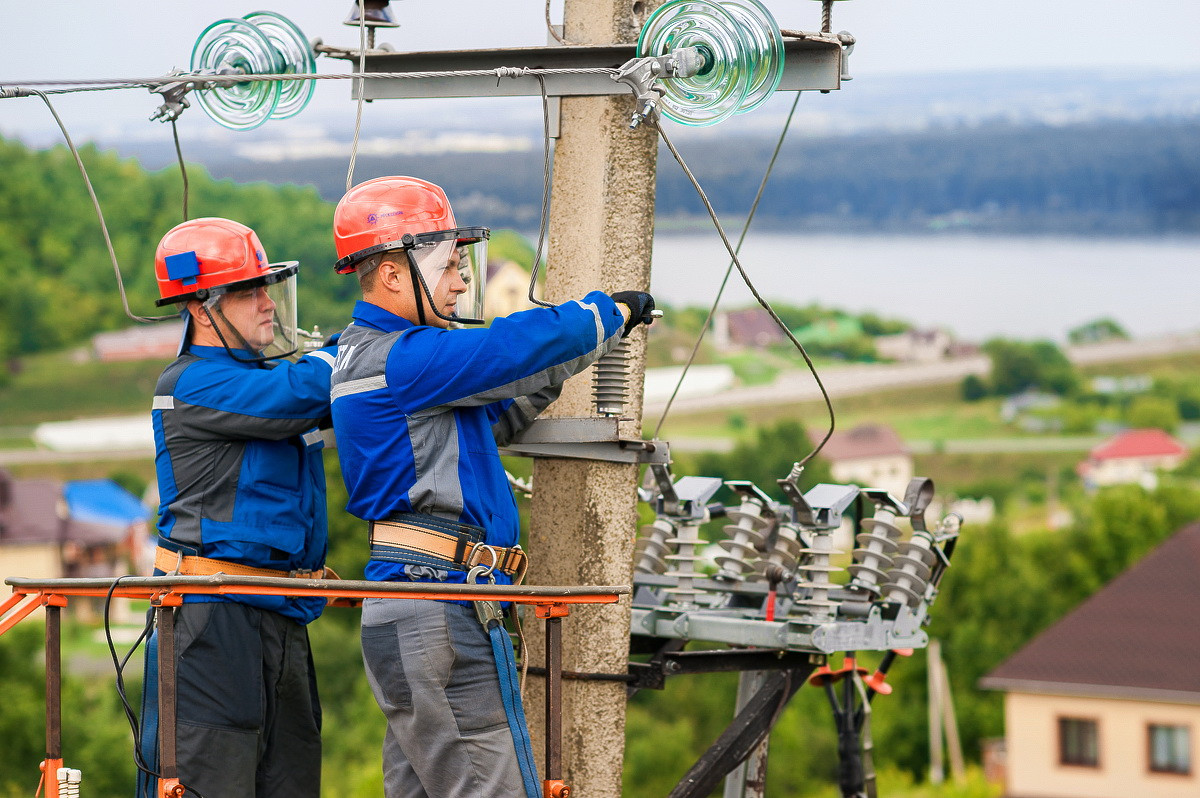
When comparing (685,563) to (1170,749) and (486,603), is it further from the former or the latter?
(1170,749)

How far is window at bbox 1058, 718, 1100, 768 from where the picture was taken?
166 ft

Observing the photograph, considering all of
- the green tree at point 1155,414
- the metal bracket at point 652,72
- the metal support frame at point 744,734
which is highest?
the green tree at point 1155,414

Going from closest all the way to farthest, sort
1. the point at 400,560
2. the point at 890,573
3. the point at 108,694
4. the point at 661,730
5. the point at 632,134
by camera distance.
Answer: the point at 400,560 → the point at 632,134 → the point at 890,573 → the point at 661,730 → the point at 108,694

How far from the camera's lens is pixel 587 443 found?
20.7ft

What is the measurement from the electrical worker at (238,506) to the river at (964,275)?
396ft

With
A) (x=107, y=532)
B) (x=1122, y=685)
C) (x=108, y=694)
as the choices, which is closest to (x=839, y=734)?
(x=1122, y=685)

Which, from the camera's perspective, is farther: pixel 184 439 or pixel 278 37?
pixel 278 37

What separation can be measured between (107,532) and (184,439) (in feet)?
303

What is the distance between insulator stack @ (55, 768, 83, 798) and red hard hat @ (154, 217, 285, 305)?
169cm

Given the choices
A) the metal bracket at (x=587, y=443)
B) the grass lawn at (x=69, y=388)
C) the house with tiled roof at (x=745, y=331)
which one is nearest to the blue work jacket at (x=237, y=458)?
the metal bracket at (x=587, y=443)

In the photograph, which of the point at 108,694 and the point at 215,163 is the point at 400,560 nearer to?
the point at 108,694

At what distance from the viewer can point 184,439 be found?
565cm

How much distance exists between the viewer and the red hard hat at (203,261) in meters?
5.78

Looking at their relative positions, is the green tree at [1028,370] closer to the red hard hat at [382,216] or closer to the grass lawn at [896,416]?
the grass lawn at [896,416]
